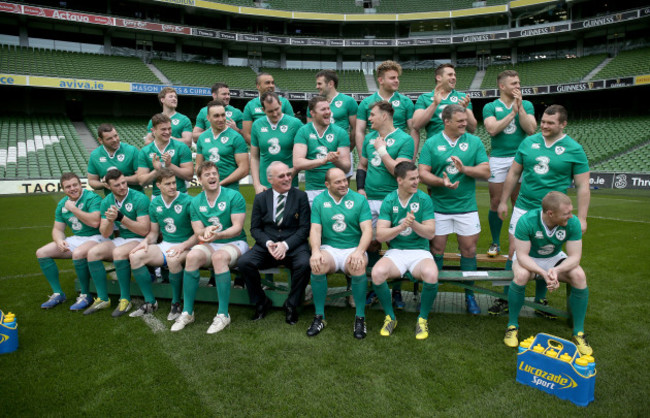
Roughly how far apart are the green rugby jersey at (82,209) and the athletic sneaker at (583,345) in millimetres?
5393

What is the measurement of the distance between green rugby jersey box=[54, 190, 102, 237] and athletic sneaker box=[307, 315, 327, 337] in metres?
3.08

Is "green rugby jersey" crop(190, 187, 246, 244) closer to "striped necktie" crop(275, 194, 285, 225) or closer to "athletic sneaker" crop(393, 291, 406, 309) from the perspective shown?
"striped necktie" crop(275, 194, 285, 225)

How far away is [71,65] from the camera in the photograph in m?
25.8

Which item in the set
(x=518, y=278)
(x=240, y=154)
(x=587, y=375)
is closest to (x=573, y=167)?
(x=518, y=278)

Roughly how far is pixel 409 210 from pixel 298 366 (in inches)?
74.7

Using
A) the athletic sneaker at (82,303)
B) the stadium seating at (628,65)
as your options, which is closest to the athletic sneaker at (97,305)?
the athletic sneaker at (82,303)

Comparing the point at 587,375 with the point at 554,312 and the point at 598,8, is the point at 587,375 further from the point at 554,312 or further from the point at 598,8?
the point at 598,8

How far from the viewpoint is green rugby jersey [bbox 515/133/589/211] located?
4.07m

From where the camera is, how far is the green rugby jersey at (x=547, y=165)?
4.07 m

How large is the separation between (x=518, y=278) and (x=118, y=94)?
Result: 3077 centimetres

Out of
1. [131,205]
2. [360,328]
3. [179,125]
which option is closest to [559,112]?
[360,328]

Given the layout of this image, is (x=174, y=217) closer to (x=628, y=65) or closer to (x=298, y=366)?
(x=298, y=366)

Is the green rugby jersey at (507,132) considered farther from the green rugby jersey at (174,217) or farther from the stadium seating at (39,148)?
the stadium seating at (39,148)

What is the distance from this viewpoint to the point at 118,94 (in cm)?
2853
